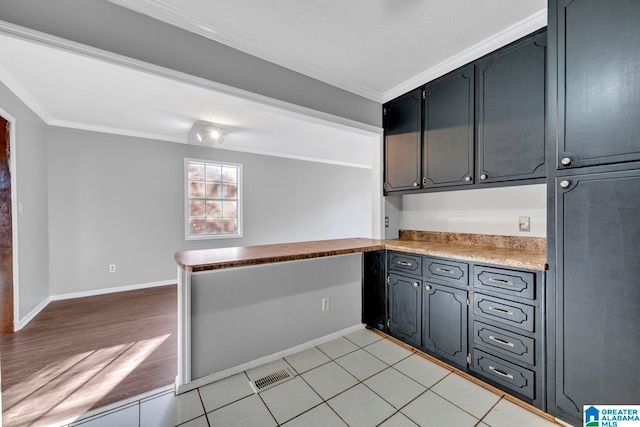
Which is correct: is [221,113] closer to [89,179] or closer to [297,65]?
[297,65]

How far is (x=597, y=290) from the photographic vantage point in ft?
4.39

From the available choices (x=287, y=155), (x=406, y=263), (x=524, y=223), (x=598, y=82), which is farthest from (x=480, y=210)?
(x=287, y=155)

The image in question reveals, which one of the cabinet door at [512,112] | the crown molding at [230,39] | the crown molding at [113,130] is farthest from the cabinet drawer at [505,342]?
the crown molding at [113,130]

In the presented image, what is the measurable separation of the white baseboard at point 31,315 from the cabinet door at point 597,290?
15.2ft

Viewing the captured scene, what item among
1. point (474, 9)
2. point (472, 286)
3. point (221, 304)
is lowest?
point (221, 304)

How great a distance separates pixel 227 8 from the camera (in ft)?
5.29

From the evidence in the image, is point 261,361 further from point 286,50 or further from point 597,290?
point 286,50

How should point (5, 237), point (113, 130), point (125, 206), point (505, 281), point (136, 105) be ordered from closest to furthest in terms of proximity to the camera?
point (505, 281)
point (5, 237)
point (136, 105)
point (113, 130)
point (125, 206)

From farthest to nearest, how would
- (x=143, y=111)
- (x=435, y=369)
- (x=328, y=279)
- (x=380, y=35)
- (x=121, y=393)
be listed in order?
1. (x=143, y=111)
2. (x=328, y=279)
3. (x=435, y=369)
4. (x=380, y=35)
5. (x=121, y=393)

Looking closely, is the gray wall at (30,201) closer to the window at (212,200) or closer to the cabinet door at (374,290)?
the window at (212,200)

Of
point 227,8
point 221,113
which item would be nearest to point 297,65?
point 227,8

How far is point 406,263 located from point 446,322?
0.54 metres

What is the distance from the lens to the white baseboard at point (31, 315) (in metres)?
2.70

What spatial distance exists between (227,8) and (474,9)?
155cm
